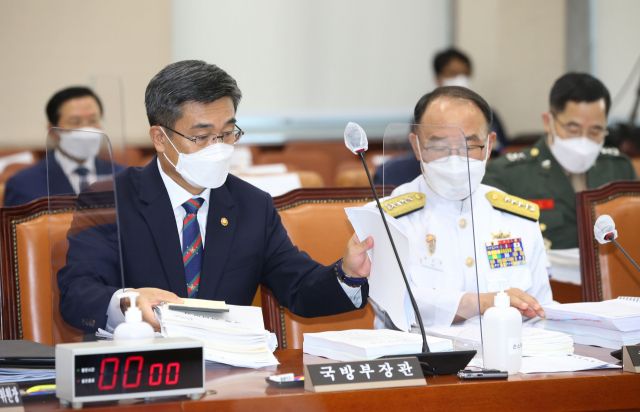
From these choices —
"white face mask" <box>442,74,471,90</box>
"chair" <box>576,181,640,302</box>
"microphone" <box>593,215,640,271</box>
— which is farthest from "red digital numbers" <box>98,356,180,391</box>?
"white face mask" <box>442,74,471,90</box>

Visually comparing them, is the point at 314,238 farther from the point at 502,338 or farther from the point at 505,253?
the point at 502,338

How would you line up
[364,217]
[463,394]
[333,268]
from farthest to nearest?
1. [333,268]
2. [364,217]
3. [463,394]

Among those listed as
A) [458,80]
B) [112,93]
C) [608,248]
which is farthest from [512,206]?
[112,93]

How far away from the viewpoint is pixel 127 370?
106cm

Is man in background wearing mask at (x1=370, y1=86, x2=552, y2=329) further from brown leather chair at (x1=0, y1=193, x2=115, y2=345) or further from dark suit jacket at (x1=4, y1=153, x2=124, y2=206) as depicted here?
dark suit jacket at (x1=4, y1=153, x2=124, y2=206)

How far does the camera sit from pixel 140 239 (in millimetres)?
1804

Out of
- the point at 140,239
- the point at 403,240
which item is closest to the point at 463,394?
the point at 403,240

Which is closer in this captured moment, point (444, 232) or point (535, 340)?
point (535, 340)

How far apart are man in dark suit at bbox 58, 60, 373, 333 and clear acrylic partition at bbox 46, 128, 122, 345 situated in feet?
0.46

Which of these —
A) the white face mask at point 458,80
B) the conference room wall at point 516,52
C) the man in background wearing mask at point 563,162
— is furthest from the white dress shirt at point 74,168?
the conference room wall at point 516,52

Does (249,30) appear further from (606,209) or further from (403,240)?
(403,240)

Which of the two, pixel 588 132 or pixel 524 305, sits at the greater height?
pixel 588 132

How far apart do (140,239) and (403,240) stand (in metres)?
0.76

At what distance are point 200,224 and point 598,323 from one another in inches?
40.2
